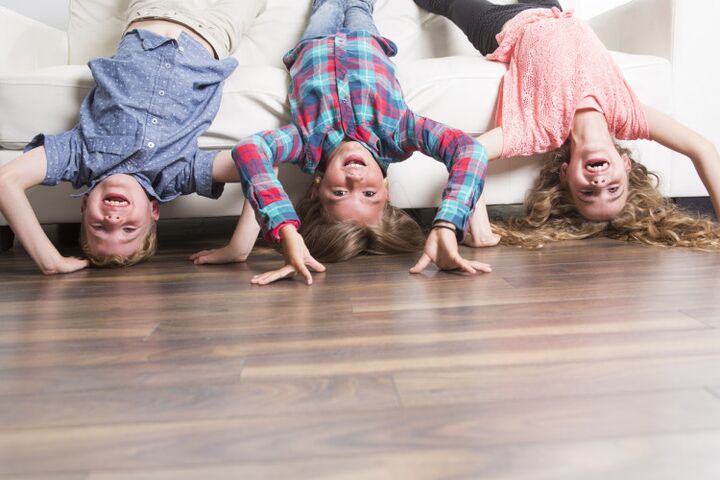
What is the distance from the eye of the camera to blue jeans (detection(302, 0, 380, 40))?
5.84 ft

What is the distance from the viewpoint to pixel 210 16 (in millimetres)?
1782

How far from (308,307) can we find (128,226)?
0.60 metres

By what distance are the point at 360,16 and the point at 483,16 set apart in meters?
0.42

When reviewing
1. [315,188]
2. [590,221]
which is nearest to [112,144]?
[315,188]

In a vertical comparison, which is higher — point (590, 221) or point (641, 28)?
point (641, 28)

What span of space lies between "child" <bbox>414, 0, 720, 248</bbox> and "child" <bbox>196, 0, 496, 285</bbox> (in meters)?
0.23

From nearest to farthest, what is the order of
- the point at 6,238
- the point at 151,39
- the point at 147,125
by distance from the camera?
the point at 147,125 → the point at 151,39 → the point at 6,238

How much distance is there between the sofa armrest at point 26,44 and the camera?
5.87ft

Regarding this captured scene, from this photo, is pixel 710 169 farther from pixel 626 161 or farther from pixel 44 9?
pixel 44 9

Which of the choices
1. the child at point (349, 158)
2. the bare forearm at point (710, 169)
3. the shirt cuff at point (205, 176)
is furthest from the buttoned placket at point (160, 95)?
the bare forearm at point (710, 169)

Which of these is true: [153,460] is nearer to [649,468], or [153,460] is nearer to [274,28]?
[649,468]

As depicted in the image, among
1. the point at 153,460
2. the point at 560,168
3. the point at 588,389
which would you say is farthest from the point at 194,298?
the point at 560,168

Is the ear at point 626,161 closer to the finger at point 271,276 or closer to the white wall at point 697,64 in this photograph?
the white wall at point 697,64

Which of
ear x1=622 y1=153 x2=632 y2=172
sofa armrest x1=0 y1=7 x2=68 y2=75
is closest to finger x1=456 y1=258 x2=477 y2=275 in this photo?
ear x1=622 y1=153 x2=632 y2=172
